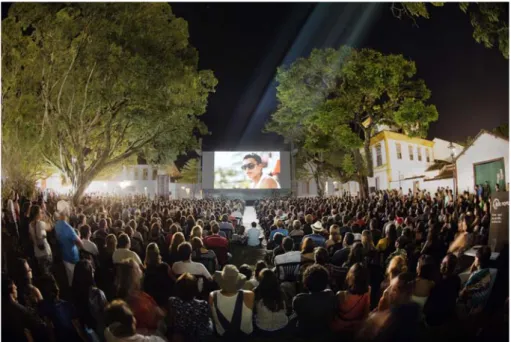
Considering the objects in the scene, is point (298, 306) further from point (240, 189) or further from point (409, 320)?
point (240, 189)

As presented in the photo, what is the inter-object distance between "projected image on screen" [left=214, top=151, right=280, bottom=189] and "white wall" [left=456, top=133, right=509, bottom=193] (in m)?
10.6

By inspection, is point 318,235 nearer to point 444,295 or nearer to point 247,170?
point 444,295

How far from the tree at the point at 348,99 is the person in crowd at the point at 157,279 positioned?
7738mm

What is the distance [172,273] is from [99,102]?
9.82m


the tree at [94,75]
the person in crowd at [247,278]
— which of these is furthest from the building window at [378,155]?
the person in crowd at [247,278]

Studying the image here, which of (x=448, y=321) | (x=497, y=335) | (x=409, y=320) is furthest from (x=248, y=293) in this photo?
(x=497, y=335)

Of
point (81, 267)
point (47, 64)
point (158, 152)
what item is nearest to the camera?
point (81, 267)

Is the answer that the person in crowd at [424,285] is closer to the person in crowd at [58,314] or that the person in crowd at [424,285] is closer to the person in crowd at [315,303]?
the person in crowd at [315,303]

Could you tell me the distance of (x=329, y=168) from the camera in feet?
47.9

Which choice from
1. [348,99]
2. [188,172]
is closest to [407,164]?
[348,99]

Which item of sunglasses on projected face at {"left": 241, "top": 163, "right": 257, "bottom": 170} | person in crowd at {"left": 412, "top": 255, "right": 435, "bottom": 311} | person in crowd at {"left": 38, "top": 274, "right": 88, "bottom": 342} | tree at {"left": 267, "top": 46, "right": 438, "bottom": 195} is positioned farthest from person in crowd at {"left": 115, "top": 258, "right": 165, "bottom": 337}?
sunglasses on projected face at {"left": 241, "top": 163, "right": 257, "bottom": 170}

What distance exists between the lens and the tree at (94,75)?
36.1 feet

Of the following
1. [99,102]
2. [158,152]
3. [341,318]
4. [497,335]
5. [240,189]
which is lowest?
[497,335]

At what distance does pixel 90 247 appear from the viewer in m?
6.34
